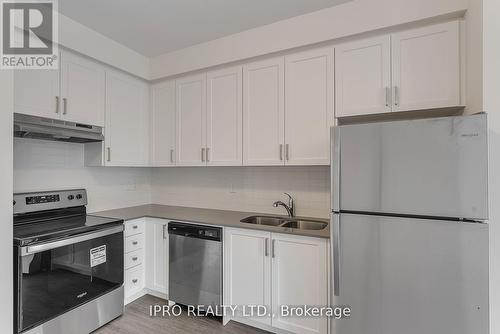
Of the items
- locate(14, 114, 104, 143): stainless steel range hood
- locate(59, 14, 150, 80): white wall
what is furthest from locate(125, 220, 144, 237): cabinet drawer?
locate(59, 14, 150, 80): white wall

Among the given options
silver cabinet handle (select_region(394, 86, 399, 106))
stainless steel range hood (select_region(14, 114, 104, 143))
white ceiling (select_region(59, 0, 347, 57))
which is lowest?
stainless steel range hood (select_region(14, 114, 104, 143))

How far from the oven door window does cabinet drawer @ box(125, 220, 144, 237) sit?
0.58ft

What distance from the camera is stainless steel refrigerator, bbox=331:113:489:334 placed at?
1276 mm

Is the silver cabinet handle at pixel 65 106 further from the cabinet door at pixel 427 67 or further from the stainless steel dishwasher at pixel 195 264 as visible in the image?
the cabinet door at pixel 427 67

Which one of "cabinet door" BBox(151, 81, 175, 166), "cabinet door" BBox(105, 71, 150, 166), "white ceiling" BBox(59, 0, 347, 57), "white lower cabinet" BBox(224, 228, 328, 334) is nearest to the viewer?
"white lower cabinet" BBox(224, 228, 328, 334)

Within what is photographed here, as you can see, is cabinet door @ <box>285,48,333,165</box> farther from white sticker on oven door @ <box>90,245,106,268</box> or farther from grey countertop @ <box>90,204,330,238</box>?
white sticker on oven door @ <box>90,245,106,268</box>

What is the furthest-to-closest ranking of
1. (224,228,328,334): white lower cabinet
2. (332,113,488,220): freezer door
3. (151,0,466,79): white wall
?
(224,228,328,334): white lower cabinet < (151,0,466,79): white wall < (332,113,488,220): freezer door

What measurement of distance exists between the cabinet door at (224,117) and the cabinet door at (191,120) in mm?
78

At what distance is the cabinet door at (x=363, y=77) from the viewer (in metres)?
1.90

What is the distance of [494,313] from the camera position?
4.51ft

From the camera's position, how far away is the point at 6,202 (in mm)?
1524

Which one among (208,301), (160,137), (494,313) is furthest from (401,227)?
(160,137)

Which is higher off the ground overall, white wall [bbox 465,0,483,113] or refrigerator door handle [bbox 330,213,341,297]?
white wall [bbox 465,0,483,113]

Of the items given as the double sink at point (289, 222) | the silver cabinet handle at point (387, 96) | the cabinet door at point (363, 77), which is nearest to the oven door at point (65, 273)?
the double sink at point (289, 222)
